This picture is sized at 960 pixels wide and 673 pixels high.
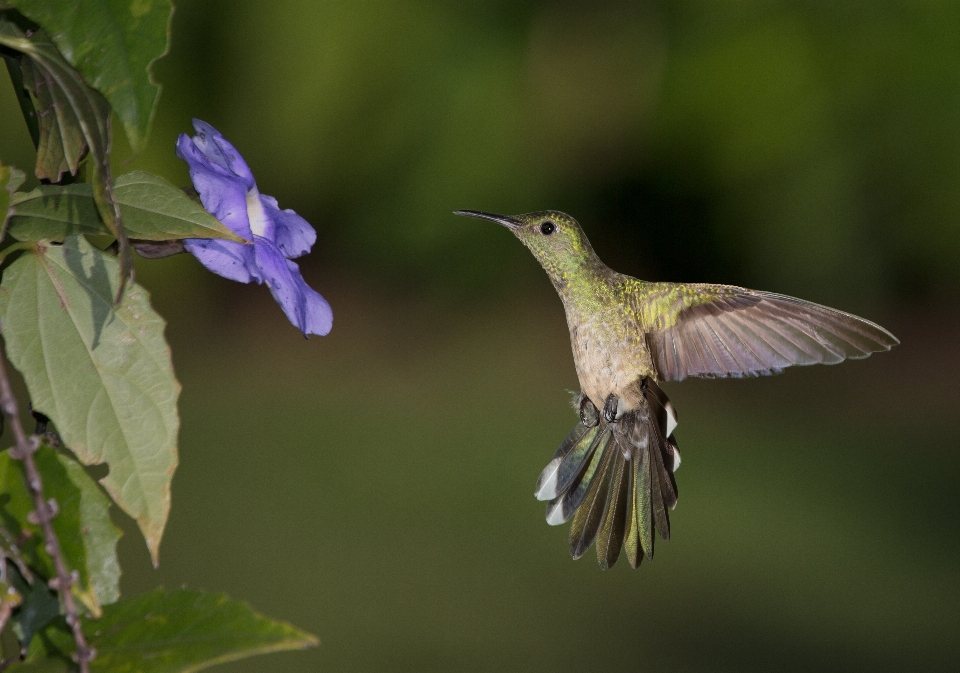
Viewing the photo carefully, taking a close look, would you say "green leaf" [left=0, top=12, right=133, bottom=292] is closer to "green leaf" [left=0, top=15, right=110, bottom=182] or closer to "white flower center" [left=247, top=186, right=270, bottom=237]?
"green leaf" [left=0, top=15, right=110, bottom=182]

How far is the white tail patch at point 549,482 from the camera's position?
161cm

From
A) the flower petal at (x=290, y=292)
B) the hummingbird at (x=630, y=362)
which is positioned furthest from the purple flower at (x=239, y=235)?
the hummingbird at (x=630, y=362)

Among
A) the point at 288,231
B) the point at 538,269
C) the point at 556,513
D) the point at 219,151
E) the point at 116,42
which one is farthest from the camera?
the point at 538,269

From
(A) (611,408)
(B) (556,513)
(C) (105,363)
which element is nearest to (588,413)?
(A) (611,408)

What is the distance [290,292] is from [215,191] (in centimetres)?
11

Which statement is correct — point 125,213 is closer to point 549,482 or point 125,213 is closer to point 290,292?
point 290,292

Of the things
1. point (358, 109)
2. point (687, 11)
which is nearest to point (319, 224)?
point (358, 109)

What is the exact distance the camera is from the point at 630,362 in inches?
65.8

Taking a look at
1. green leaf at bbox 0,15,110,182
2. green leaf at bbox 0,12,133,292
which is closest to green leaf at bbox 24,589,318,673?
green leaf at bbox 0,12,133,292

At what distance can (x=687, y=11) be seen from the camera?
642 centimetres

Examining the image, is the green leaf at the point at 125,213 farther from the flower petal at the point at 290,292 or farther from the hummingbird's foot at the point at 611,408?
the hummingbird's foot at the point at 611,408

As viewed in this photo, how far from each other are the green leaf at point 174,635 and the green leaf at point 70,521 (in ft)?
0.12

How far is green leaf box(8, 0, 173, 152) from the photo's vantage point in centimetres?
72

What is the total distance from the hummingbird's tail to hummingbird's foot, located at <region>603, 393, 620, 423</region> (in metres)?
0.04
